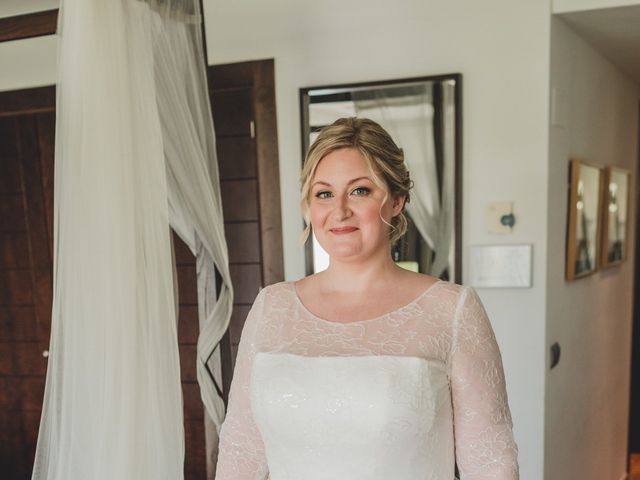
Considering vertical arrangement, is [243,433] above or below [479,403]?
below

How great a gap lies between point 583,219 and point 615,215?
2.43 feet

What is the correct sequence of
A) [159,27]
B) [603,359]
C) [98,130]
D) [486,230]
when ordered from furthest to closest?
[603,359]
[486,230]
[159,27]
[98,130]

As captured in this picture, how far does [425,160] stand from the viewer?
2.18 m

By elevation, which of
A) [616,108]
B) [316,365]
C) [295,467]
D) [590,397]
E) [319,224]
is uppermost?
[616,108]

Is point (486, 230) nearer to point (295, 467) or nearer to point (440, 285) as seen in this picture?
point (440, 285)

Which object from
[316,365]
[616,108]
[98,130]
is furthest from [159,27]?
[616,108]

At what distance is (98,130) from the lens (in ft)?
4.97

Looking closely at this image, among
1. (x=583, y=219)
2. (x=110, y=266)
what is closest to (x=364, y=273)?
(x=110, y=266)

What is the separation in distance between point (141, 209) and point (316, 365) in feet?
2.26

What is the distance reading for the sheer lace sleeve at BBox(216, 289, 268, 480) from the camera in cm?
139

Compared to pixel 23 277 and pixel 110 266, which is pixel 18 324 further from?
pixel 110 266

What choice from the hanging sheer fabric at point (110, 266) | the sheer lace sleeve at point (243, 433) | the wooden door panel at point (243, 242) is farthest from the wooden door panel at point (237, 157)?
the sheer lace sleeve at point (243, 433)

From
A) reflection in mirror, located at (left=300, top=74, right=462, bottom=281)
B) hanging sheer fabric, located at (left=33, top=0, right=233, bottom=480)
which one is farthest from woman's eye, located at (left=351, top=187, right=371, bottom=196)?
reflection in mirror, located at (left=300, top=74, right=462, bottom=281)

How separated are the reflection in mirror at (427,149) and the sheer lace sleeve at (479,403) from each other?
0.96 metres
